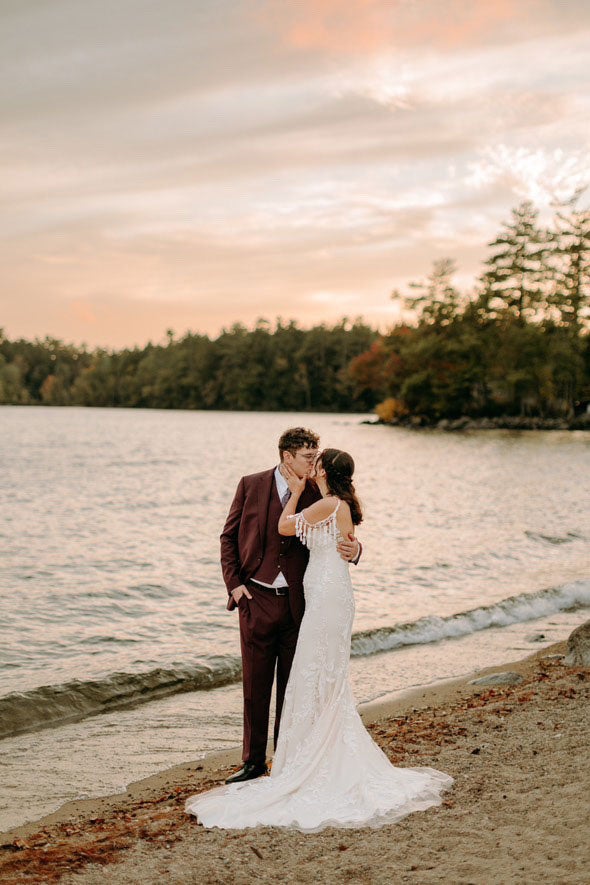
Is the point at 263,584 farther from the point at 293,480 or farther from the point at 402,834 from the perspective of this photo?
the point at 402,834

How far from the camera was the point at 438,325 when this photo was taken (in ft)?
293

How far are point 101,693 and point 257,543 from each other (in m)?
4.96

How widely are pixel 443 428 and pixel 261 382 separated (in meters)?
67.2

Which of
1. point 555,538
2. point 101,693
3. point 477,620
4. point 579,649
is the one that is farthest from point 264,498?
point 555,538

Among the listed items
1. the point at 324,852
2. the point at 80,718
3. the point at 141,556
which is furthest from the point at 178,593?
the point at 324,852

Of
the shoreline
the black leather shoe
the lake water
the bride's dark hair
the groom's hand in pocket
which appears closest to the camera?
the bride's dark hair

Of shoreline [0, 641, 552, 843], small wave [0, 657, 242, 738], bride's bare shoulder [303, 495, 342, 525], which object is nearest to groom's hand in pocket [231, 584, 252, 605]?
bride's bare shoulder [303, 495, 342, 525]

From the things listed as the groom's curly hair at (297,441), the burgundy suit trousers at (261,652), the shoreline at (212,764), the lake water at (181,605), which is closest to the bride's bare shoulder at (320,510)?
the groom's curly hair at (297,441)

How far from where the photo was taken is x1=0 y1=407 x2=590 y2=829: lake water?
26.1 ft

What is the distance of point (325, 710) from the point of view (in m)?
5.18

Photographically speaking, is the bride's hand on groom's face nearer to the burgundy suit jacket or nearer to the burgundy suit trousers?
the burgundy suit jacket

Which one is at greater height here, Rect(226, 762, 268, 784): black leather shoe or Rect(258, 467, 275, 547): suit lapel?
Rect(258, 467, 275, 547): suit lapel

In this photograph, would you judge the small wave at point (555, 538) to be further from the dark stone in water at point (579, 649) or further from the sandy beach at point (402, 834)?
the sandy beach at point (402, 834)

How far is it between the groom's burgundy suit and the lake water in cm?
190
